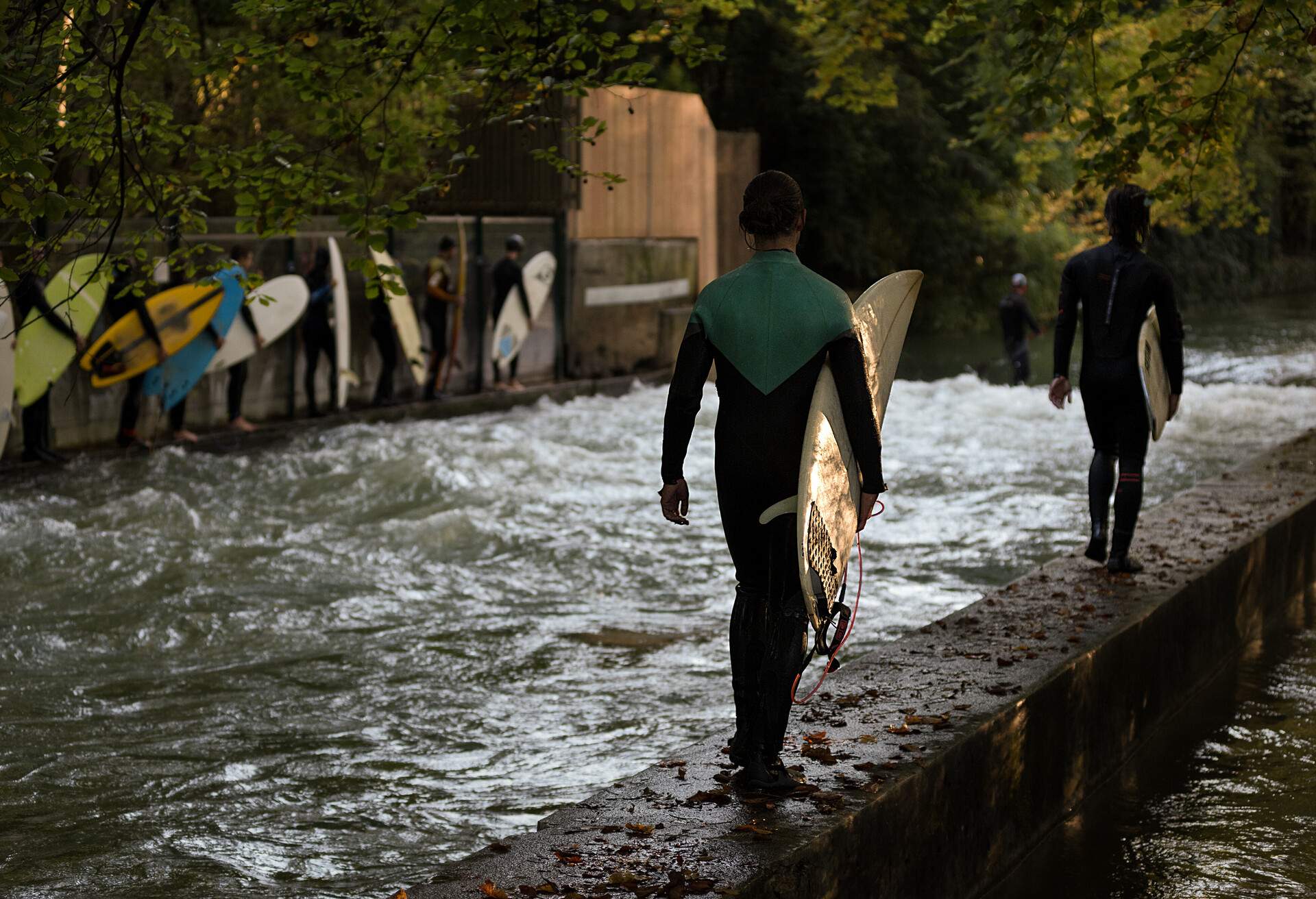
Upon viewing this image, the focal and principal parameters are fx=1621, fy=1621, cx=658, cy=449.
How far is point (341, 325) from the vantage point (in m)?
17.6

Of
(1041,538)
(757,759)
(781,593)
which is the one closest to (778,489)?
(781,593)

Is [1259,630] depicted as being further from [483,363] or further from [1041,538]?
[483,363]

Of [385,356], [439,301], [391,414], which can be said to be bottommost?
[391,414]

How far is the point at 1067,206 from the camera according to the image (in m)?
37.3

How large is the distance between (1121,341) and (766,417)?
3709 millimetres

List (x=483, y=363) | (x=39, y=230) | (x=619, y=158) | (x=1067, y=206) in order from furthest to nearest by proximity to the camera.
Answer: (x=1067, y=206), (x=619, y=158), (x=483, y=363), (x=39, y=230)

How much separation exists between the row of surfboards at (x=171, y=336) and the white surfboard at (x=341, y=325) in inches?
0.4

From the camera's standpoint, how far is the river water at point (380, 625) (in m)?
6.04

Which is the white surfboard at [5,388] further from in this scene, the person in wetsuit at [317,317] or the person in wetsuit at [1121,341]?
the person in wetsuit at [1121,341]

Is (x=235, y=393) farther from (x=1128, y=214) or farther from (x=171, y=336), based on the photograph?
(x=1128, y=214)

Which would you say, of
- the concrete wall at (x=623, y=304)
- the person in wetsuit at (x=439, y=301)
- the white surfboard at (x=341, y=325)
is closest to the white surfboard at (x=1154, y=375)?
the white surfboard at (x=341, y=325)

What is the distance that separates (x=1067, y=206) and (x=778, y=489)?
114ft

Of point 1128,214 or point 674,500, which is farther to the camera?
point 1128,214

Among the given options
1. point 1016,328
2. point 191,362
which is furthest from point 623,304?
point 191,362
